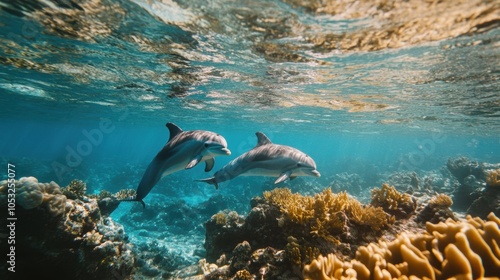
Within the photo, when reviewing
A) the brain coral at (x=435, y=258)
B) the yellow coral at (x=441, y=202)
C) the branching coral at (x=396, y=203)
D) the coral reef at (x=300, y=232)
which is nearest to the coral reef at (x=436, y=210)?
the yellow coral at (x=441, y=202)

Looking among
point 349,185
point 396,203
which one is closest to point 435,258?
point 396,203

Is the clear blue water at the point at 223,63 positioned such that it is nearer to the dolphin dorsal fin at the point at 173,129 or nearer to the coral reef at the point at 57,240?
the dolphin dorsal fin at the point at 173,129

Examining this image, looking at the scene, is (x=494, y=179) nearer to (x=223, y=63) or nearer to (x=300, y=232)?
(x=300, y=232)

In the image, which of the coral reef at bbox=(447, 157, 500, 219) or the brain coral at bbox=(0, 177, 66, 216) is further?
the coral reef at bbox=(447, 157, 500, 219)

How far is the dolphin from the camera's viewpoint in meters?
7.21

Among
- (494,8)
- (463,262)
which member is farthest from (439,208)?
(494,8)

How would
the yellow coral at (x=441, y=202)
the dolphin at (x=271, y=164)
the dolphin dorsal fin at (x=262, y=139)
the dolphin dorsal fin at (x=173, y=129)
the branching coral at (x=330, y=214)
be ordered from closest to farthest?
1. the branching coral at (x=330, y=214)
2. the yellow coral at (x=441, y=202)
3. the dolphin at (x=271, y=164)
4. the dolphin dorsal fin at (x=173, y=129)
5. the dolphin dorsal fin at (x=262, y=139)

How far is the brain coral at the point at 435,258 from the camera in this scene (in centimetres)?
264

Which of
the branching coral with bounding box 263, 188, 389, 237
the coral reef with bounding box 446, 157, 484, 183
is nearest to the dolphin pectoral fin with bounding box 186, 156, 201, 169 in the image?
the branching coral with bounding box 263, 188, 389, 237

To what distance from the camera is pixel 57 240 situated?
241 inches

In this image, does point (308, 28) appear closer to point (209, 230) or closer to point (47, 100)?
point (209, 230)

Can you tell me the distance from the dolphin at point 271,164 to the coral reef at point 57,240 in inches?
143

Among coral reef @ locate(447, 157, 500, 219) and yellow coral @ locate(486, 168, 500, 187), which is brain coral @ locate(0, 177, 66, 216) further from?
yellow coral @ locate(486, 168, 500, 187)

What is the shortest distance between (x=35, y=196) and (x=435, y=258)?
27.4 ft
